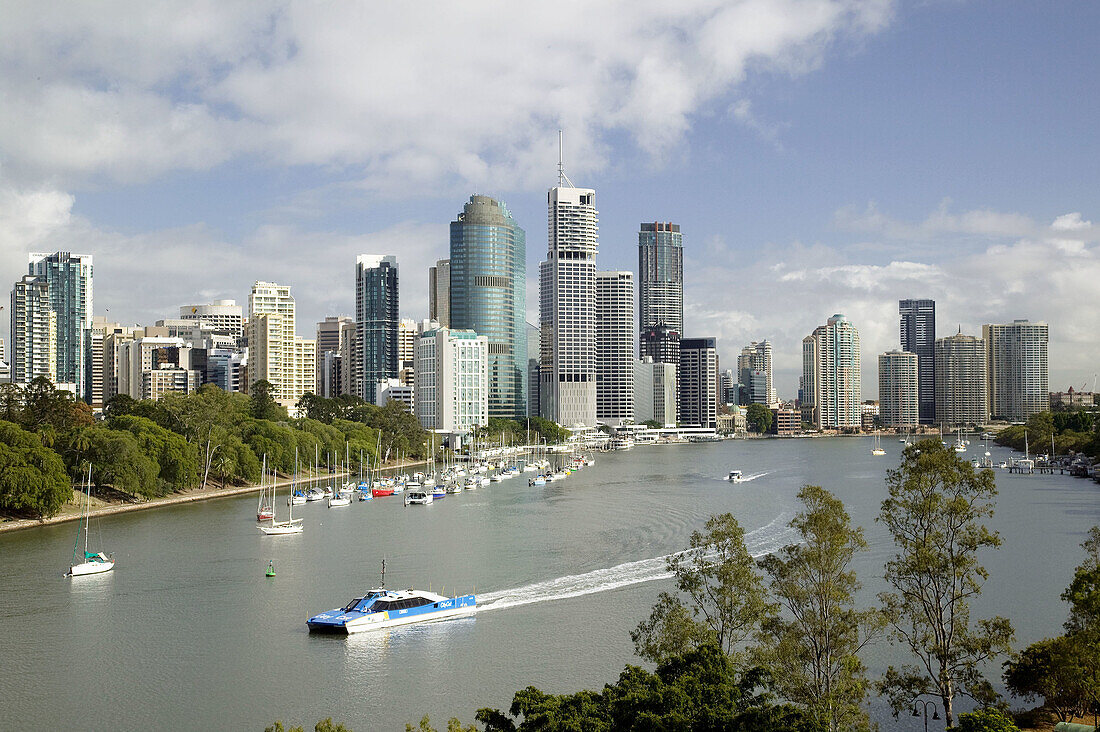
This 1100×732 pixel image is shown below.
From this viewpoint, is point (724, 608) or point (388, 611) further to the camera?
point (388, 611)

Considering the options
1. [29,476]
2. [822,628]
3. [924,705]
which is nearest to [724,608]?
[822,628]

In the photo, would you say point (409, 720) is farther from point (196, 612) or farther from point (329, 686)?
point (196, 612)

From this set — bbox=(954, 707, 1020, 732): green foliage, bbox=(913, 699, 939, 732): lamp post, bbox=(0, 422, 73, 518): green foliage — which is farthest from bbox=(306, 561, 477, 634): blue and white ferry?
bbox=(0, 422, 73, 518): green foliage

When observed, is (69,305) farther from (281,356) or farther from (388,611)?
(388,611)

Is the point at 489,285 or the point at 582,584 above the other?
the point at 489,285

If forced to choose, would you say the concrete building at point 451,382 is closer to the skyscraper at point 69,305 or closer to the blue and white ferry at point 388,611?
the skyscraper at point 69,305

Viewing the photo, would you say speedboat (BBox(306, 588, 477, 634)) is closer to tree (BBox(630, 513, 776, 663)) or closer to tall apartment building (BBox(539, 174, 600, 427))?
tree (BBox(630, 513, 776, 663))

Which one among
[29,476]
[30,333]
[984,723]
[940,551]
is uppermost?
[30,333]
